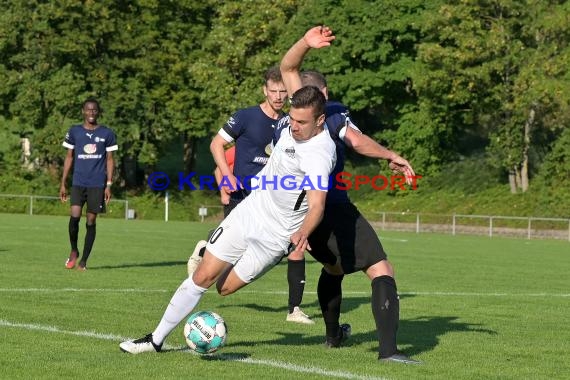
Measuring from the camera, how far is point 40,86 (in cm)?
5725

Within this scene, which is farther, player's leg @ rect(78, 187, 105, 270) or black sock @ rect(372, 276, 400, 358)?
player's leg @ rect(78, 187, 105, 270)

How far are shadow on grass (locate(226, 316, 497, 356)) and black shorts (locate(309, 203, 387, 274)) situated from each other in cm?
85

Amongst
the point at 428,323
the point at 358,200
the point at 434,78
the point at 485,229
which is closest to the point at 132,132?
the point at 358,200

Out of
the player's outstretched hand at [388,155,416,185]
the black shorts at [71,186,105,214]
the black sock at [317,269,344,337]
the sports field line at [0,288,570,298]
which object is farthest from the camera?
the black shorts at [71,186,105,214]

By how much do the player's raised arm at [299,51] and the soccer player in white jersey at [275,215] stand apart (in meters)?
0.88

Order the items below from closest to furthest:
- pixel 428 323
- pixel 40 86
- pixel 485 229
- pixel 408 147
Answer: pixel 428 323 → pixel 485 229 → pixel 408 147 → pixel 40 86

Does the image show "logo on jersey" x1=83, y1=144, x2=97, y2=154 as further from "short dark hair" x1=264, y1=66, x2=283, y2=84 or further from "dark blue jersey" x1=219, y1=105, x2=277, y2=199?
"short dark hair" x1=264, y1=66, x2=283, y2=84

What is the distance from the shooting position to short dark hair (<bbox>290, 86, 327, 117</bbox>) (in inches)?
335

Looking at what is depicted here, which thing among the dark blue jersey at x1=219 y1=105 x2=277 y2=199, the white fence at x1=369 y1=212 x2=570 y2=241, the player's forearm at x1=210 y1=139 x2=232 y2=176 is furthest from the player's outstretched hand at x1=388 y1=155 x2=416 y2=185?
the white fence at x1=369 y1=212 x2=570 y2=241

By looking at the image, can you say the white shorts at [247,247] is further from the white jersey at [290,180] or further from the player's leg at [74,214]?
the player's leg at [74,214]

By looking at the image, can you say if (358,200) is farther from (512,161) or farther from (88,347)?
(88,347)

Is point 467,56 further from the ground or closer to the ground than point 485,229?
further from the ground

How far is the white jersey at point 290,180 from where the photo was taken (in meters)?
8.45

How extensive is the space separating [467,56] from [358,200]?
976 centimetres
